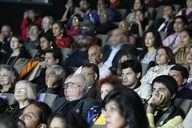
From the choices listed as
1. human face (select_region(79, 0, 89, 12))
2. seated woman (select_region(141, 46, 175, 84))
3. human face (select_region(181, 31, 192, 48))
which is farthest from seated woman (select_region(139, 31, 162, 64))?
human face (select_region(79, 0, 89, 12))

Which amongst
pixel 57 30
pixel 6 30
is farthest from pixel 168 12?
pixel 6 30

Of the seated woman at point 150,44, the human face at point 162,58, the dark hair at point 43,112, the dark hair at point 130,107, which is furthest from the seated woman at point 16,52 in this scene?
the dark hair at point 130,107

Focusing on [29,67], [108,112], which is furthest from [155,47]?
[108,112]

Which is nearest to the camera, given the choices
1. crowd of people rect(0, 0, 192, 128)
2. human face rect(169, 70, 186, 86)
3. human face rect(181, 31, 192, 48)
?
crowd of people rect(0, 0, 192, 128)

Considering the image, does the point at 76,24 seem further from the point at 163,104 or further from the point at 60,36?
the point at 163,104

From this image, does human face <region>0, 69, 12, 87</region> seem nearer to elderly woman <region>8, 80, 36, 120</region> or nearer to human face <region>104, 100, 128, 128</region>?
elderly woman <region>8, 80, 36, 120</region>

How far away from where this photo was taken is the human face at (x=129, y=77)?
5.03 metres

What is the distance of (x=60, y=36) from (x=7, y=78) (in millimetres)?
1748

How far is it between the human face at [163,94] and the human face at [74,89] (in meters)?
0.88

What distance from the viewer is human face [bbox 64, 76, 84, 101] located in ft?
16.2

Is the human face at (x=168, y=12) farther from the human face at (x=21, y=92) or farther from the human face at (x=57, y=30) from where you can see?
the human face at (x=21, y=92)

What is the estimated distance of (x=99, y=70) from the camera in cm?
600

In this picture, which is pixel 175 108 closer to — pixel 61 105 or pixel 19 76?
pixel 61 105

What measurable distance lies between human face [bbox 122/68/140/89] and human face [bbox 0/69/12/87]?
1563 millimetres
